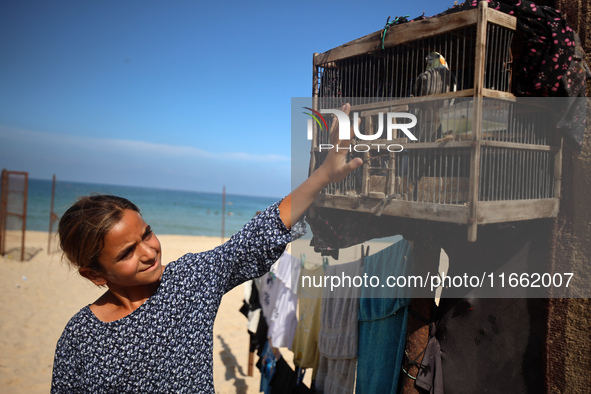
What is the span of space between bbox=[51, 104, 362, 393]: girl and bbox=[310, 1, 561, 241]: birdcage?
0.39 m

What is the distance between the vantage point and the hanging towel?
3.09 m

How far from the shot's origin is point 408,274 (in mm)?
2625

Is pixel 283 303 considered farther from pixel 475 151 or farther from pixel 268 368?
pixel 475 151

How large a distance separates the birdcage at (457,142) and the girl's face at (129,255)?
997 mm

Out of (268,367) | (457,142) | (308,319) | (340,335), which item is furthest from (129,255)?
(268,367)

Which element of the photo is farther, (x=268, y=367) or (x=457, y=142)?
(x=268, y=367)

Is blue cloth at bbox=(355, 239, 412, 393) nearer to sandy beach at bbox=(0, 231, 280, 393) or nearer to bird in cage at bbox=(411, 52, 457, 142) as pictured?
bird in cage at bbox=(411, 52, 457, 142)

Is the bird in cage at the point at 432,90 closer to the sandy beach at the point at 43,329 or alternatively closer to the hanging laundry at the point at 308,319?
the hanging laundry at the point at 308,319

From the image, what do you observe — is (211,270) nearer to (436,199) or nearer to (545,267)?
(436,199)

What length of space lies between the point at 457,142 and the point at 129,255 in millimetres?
1439

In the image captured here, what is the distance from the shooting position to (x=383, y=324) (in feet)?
9.10

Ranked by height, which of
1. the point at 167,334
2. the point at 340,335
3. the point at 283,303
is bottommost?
the point at 283,303

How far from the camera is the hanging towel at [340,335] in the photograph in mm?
3088

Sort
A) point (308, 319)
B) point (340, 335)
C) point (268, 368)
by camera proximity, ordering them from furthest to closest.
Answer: point (268, 368) → point (308, 319) → point (340, 335)
